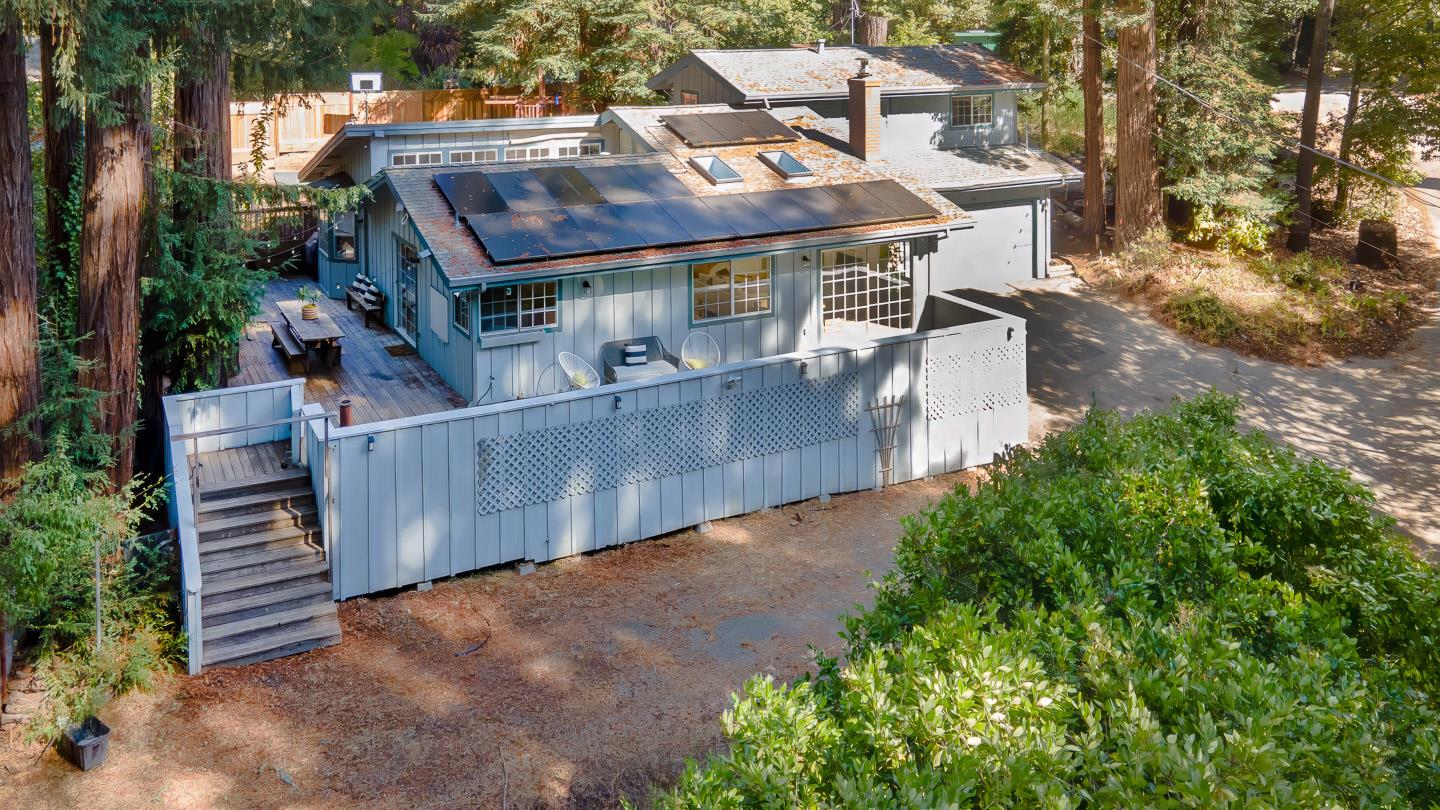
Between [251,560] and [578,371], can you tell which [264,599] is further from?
[578,371]

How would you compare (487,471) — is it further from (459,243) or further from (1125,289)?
(1125,289)

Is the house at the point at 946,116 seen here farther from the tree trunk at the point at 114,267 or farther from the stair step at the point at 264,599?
the stair step at the point at 264,599

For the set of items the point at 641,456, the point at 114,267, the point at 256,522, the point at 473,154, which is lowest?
the point at 256,522

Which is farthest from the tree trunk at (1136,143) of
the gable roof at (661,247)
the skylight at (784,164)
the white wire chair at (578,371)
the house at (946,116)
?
the white wire chair at (578,371)

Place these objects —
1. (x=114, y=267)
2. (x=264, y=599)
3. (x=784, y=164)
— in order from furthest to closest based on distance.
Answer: (x=784, y=164) < (x=114, y=267) < (x=264, y=599)

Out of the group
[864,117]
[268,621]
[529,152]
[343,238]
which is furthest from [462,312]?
[529,152]

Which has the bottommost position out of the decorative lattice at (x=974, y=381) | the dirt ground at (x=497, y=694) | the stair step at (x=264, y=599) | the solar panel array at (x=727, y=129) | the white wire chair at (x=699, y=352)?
the dirt ground at (x=497, y=694)

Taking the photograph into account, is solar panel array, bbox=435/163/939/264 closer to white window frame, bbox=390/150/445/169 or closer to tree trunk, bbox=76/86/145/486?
tree trunk, bbox=76/86/145/486

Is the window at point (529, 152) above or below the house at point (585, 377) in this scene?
above
